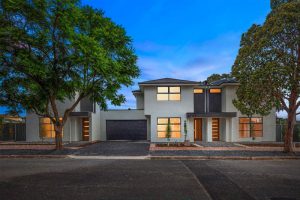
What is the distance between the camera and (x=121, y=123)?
25.7 meters

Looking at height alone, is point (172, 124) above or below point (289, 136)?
above

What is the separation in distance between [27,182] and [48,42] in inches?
347

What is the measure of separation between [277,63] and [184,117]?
33.4 feet

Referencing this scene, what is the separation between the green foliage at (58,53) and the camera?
→ 12.2m

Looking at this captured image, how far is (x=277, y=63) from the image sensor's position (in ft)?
42.4

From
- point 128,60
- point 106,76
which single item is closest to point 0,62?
point 106,76

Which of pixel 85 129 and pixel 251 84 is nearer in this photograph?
pixel 251 84

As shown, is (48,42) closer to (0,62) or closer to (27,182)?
(0,62)

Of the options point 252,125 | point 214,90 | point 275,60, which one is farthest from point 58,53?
point 252,125

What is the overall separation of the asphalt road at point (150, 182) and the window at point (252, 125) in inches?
453

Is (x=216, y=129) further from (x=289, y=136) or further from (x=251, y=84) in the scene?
(x=251, y=84)

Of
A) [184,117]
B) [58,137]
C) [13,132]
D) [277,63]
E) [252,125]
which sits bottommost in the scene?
[13,132]

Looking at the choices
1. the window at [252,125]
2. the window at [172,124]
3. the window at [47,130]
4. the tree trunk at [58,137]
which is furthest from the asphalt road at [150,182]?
the window at [47,130]

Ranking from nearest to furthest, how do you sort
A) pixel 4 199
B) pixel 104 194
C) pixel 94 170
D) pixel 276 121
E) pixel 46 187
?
pixel 4 199 < pixel 104 194 < pixel 46 187 < pixel 94 170 < pixel 276 121
